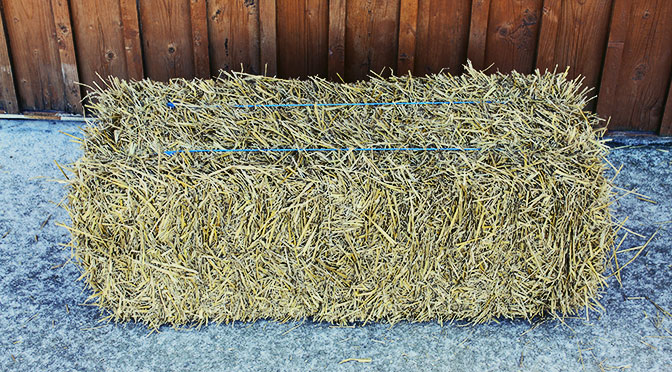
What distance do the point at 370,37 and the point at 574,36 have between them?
135cm

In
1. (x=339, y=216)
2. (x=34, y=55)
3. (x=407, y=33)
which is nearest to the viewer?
(x=339, y=216)

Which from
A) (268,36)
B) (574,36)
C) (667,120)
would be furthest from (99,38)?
(667,120)

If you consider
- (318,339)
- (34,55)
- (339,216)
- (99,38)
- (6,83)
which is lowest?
(318,339)

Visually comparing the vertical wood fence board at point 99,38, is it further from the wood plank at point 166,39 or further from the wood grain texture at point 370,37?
the wood grain texture at point 370,37

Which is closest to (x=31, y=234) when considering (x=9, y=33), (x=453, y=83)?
(x=9, y=33)

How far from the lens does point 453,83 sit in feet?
9.59

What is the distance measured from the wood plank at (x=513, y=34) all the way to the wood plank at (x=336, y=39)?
96cm

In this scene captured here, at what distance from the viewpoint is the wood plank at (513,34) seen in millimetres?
3748

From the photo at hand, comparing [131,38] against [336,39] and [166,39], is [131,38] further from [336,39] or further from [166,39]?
[336,39]

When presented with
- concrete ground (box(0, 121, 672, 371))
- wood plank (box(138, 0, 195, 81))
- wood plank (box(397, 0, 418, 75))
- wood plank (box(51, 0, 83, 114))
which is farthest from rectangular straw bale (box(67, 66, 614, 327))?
wood plank (box(51, 0, 83, 114))

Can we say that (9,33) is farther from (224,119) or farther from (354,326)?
(354,326)

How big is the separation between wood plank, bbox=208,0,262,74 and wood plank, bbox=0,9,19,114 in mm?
1424

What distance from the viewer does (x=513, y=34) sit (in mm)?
3807

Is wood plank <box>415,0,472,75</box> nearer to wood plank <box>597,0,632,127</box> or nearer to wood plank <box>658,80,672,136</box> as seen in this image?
wood plank <box>597,0,632,127</box>
